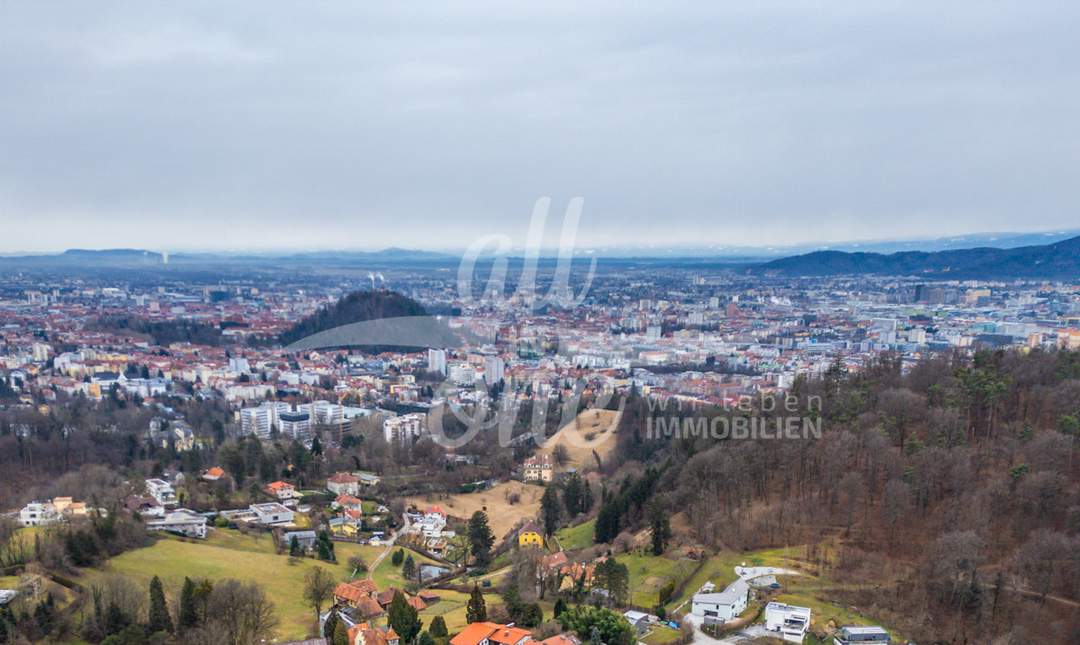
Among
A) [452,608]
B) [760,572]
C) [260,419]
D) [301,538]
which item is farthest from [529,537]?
[260,419]

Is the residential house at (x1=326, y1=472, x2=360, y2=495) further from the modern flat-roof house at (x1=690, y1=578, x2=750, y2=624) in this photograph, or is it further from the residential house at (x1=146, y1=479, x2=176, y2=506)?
the modern flat-roof house at (x1=690, y1=578, x2=750, y2=624)

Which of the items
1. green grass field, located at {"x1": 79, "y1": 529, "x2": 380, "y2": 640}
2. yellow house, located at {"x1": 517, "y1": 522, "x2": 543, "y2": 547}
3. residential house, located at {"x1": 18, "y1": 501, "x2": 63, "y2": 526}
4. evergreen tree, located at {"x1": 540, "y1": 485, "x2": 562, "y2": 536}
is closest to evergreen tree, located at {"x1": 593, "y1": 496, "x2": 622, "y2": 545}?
yellow house, located at {"x1": 517, "y1": 522, "x2": 543, "y2": 547}

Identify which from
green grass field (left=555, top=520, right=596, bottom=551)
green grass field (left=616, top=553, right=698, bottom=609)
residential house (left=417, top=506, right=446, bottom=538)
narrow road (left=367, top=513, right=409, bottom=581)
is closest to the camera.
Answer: green grass field (left=616, top=553, right=698, bottom=609)

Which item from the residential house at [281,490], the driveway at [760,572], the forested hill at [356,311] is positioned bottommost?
the residential house at [281,490]

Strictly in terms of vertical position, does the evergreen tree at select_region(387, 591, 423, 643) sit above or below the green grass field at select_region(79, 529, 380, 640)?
above

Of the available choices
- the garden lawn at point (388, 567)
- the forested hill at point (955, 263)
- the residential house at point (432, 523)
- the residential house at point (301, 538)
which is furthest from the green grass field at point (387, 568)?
the forested hill at point (955, 263)

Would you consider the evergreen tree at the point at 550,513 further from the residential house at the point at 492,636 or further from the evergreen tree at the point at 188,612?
the evergreen tree at the point at 188,612

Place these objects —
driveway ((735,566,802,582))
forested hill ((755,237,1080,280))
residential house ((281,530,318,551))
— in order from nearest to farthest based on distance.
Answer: driveway ((735,566,802,582)) < residential house ((281,530,318,551)) < forested hill ((755,237,1080,280))
